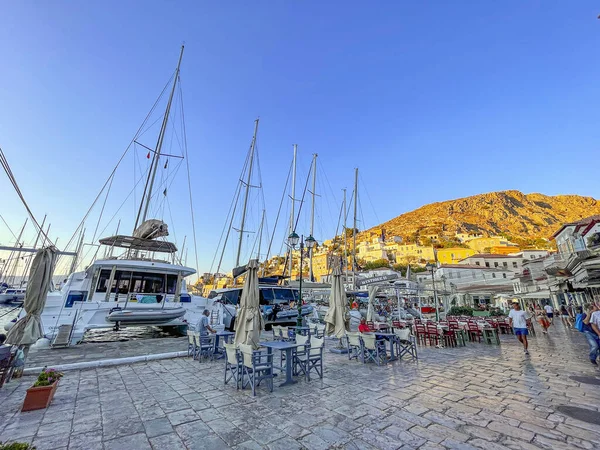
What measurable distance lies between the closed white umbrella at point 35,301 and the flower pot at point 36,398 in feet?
6.13

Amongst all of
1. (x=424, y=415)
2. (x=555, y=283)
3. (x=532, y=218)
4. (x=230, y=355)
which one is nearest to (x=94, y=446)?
(x=230, y=355)

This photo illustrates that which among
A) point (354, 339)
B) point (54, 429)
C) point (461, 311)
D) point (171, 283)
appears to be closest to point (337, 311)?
point (354, 339)

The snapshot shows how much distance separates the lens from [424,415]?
365 centimetres

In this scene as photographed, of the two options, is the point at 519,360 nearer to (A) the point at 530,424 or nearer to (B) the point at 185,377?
(A) the point at 530,424

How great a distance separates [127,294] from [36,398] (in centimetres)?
802

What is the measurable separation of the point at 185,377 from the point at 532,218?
7343 inches

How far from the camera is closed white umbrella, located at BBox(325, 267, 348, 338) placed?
8242 millimetres

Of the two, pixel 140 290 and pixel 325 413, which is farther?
pixel 140 290

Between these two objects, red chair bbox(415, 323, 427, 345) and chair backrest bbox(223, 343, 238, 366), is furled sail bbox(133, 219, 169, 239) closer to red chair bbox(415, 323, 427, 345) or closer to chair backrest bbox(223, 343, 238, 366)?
chair backrest bbox(223, 343, 238, 366)

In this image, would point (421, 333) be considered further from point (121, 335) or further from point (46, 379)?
point (121, 335)

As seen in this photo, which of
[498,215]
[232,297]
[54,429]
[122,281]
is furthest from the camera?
[498,215]

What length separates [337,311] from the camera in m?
8.38

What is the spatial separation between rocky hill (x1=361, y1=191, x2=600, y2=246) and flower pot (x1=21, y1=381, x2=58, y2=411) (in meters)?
115

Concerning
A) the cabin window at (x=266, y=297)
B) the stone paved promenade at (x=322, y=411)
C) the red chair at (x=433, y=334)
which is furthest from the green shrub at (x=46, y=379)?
the cabin window at (x=266, y=297)
